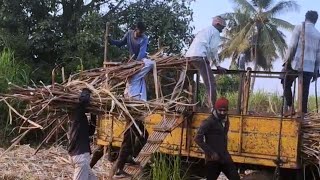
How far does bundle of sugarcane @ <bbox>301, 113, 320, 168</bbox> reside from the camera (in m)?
6.13

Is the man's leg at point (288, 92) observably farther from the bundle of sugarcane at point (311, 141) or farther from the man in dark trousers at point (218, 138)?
the man in dark trousers at point (218, 138)

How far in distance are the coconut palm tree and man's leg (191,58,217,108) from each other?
23.8 meters

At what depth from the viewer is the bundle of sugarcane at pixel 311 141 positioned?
613 centimetres

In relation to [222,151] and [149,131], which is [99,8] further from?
[222,151]

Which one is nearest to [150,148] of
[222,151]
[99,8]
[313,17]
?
[222,151]

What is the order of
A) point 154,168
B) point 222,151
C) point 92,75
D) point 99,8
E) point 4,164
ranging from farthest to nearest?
point 99,8 < point 4,164 < point 92,75 < point 154,168 < point 222,151

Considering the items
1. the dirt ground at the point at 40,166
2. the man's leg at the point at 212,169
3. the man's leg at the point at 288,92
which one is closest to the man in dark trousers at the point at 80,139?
the dirt ground at the point at 40,166

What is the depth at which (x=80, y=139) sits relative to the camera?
6094mm

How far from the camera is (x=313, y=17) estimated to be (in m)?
7.31

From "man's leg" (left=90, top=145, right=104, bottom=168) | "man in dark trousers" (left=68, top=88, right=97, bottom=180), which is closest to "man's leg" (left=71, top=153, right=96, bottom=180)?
"man in dark trousers" (left=68, top=88, right=97, bottom=180)

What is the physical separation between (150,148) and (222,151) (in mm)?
904

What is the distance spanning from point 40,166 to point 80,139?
7.68 feet

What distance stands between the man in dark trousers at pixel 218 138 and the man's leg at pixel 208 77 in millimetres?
765

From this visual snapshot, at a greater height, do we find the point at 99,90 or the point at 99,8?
the point at 99,8
